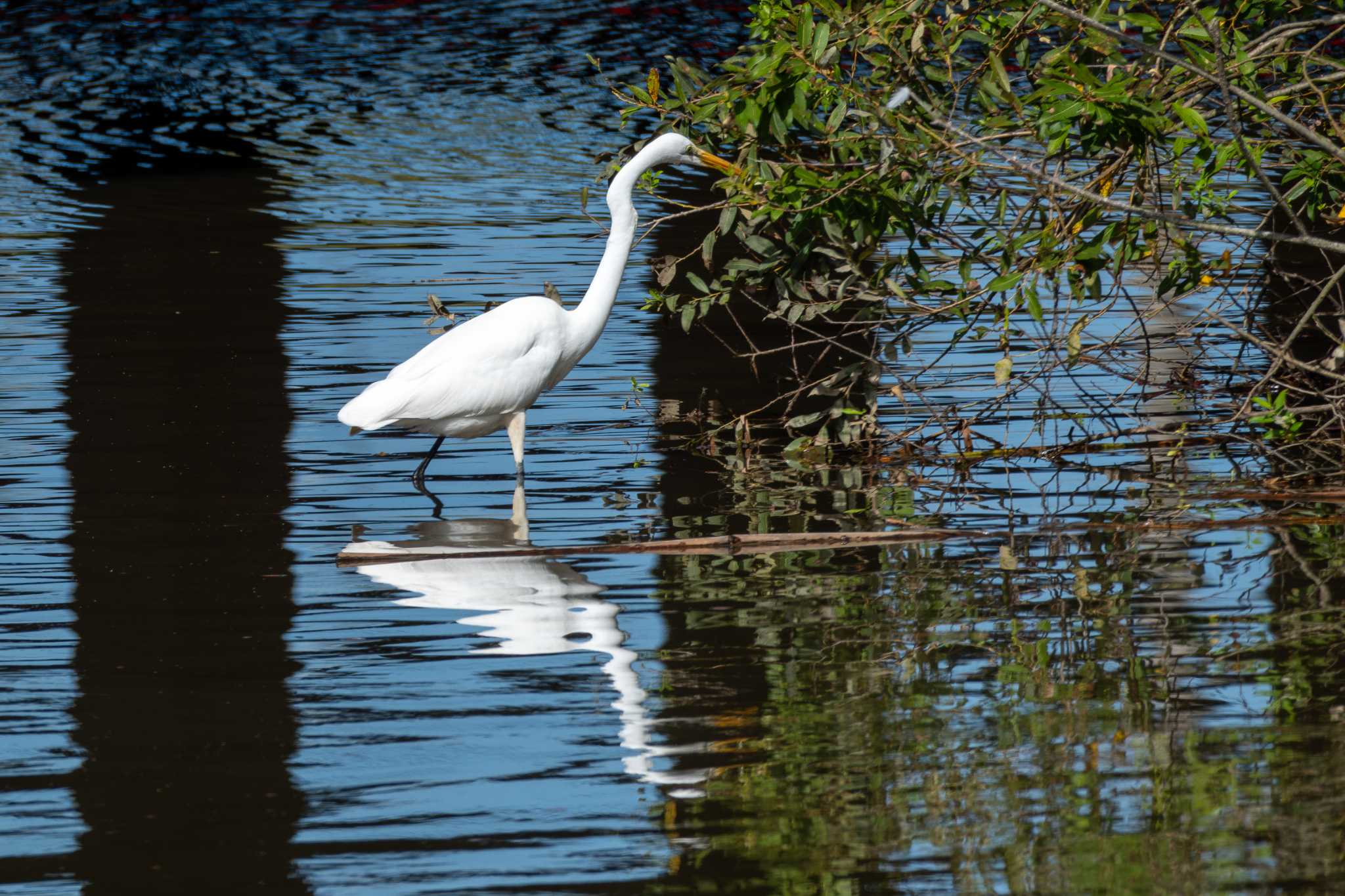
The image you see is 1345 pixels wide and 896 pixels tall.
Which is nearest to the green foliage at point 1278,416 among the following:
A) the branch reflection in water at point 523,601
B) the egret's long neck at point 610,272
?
the branch reflection in water at point 523,601

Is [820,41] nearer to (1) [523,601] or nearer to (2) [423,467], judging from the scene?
(1) [523,601]

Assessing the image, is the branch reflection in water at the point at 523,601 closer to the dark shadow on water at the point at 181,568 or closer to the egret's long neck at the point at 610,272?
the dark shadow on water at the point at 181,568

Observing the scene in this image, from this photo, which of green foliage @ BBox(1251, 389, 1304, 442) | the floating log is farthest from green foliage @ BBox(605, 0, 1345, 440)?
the floating log

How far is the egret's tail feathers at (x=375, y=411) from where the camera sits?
7301 millimetres

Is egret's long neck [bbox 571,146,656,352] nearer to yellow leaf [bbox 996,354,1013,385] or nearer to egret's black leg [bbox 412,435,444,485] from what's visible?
egret's black leg [bbox 412,435,444,485]

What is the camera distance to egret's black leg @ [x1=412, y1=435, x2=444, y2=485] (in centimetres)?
747

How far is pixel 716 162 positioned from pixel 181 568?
2.82 meters

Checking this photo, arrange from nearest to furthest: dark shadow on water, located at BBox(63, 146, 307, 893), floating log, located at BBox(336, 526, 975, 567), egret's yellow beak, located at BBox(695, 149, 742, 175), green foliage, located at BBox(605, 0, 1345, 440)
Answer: dark shadow on water, located at BBox(63, 146, 307, 893)
green foliage, located at BBox(605, 0, 1345, 440)
floating log, located at BBox(336, 526, 975, 567)
egret's yellow beak, located at BBox(695, 149, 742, 175)

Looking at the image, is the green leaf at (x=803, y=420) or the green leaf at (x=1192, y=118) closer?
the green leaf at (x=1192, y=118)

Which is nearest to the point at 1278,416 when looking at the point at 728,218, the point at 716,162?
the point at 728,218

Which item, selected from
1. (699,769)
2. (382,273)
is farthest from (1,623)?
(382,273)

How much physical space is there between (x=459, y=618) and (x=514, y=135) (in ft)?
43.5

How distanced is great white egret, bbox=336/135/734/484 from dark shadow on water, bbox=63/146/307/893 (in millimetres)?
602

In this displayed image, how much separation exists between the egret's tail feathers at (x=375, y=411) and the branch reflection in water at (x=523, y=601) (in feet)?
1.91
